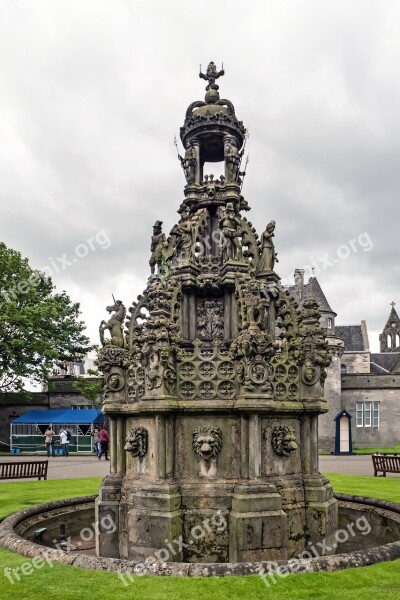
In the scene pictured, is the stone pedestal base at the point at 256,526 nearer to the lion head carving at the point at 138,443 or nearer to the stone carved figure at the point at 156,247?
the lion head carving at the point at 138,443

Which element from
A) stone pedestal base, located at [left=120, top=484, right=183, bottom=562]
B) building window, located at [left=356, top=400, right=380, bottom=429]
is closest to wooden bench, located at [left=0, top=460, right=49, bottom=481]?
stone pedestal base, located at [left=120, top=484, right=183, bottom=562]

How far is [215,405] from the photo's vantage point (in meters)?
8.95

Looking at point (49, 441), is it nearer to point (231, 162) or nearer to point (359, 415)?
point (359, 415)

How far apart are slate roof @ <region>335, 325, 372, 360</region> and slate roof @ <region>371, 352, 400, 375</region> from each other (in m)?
2.43

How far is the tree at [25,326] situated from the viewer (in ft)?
115

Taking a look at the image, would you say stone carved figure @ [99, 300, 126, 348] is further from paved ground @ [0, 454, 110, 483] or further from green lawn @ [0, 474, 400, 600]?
paved ground @ [0, 454, 110, 483]

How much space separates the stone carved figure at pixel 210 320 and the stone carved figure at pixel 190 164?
9.28 feet

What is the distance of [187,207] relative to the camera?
38.1 feet

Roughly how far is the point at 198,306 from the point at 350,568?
5523 millimetres

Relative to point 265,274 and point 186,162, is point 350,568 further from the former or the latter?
point 186,162

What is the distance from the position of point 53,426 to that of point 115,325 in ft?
100

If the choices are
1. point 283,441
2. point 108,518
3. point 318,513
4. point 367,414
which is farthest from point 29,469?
point 367,414

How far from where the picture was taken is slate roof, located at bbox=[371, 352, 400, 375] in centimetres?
5247

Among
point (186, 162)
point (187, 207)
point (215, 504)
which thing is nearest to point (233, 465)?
point (215, 504)
